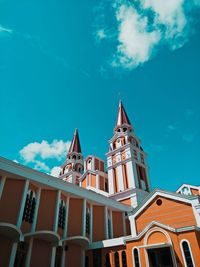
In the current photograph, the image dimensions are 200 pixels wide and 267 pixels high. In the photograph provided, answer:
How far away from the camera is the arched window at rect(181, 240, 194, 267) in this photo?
10633mm

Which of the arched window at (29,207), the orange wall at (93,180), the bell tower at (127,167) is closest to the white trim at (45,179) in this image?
the arched window at (29,207)

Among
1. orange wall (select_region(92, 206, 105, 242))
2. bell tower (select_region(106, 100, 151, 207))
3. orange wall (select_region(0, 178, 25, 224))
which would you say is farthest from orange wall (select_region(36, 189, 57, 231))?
bell tower (select_region(106, 100, 151, 207))

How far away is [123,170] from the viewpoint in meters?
26.6

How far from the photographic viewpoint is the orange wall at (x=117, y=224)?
1948 centimetres

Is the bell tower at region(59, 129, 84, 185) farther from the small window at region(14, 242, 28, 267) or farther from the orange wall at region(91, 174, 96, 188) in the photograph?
the small window at region(14, 242, 28, 267)

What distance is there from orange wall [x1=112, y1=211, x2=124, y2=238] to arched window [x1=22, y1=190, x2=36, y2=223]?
8586 millimetres

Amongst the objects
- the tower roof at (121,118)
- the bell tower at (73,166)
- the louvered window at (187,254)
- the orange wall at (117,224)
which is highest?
the tower roof at (121,118)

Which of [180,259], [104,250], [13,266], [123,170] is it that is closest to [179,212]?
[180,259]

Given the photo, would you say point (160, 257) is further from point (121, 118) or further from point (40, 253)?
point (121, 118)

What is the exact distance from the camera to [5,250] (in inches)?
472

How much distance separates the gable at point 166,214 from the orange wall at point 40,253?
606cm

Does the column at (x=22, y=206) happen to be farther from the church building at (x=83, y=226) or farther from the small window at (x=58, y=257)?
the small window at (x=58, y=257)

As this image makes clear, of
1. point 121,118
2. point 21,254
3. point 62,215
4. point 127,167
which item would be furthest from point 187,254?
point 121,118

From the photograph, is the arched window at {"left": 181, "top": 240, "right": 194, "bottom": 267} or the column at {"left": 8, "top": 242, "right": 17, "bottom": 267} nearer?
the arched window at {"left": 181, "top": 240, "right": 194, "bottom": 267}
